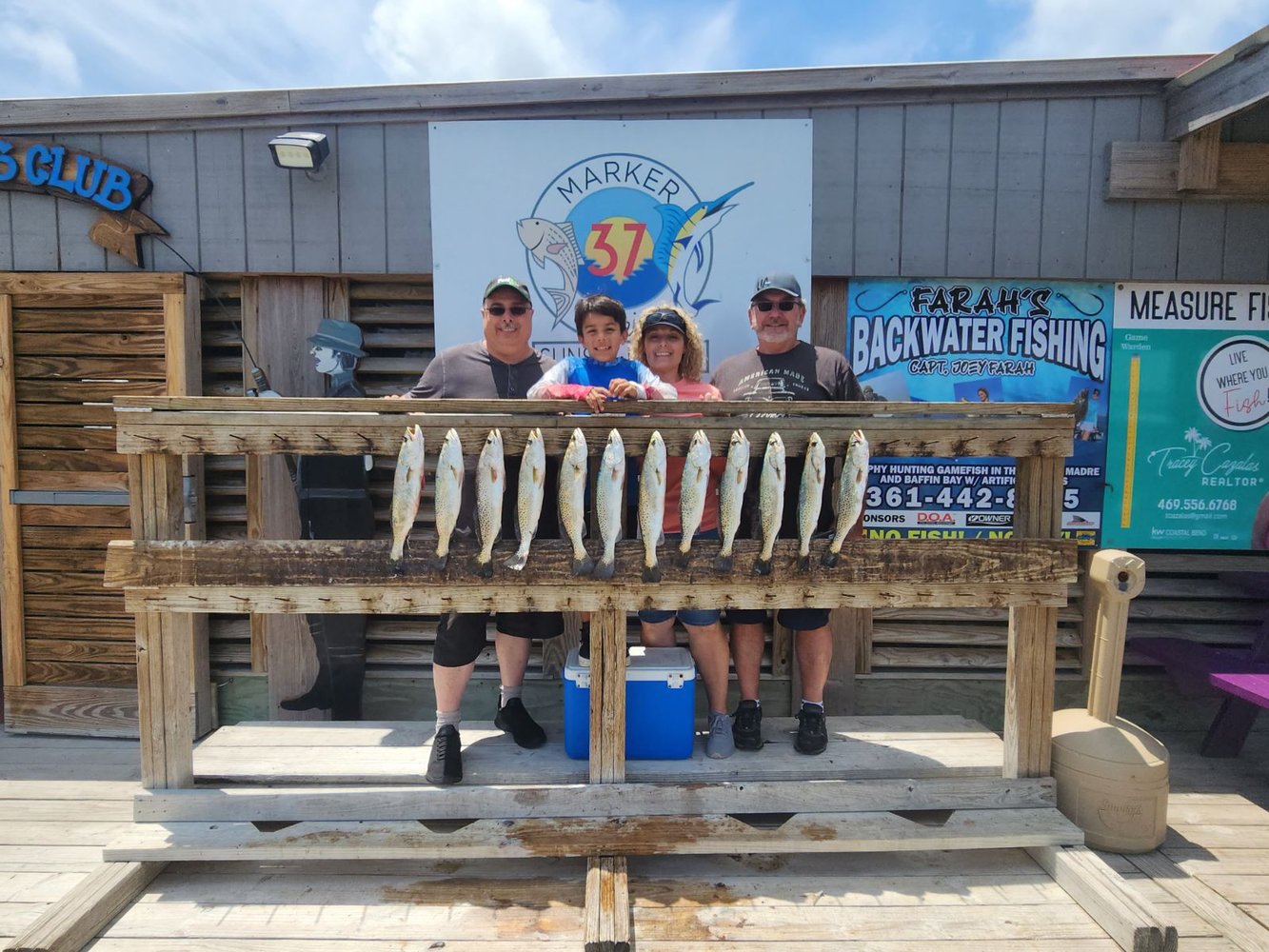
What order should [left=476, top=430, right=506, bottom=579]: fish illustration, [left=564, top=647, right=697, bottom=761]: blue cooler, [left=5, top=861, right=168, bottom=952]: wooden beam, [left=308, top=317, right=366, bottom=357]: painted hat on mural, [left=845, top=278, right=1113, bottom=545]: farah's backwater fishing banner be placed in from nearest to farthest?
[left=5, top=861, right=168, bottom=952]: wooden beam < [left=476, top=430, right=506, bottom=579]: fish illustration < [left=564, top=647, right=697, bottom=761]: blue cooler < [left=308, top=317, right=366, bottom=357]: painted hat on mural < [left=845, top=278, right=1113, bottom=545]: farah's backwater fishing banner

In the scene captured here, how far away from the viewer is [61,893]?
2.77 metres

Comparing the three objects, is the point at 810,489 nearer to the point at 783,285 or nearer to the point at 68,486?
the point at 783,285

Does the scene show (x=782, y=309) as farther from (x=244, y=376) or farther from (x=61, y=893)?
(x=61, y=893)

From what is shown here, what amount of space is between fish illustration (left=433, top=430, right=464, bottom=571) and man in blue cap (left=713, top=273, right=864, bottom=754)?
1.22 meters

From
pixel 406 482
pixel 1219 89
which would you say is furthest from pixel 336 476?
pixel 1219 89

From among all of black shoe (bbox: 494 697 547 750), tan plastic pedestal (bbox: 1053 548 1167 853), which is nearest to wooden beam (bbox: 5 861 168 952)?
black shoe (bbox: 494 697 547 750)

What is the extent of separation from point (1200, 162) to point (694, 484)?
131 inches

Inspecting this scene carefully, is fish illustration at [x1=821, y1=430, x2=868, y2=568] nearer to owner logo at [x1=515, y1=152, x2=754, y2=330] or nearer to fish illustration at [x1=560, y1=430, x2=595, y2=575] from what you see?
fish illustration at [x1=560, y1=430, x2=595, y2=575]

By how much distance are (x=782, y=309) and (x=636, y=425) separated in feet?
3.31

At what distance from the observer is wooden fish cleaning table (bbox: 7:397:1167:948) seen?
272cm

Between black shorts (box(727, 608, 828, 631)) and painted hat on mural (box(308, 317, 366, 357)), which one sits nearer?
black shorts (box(727, 608, 828, 631))

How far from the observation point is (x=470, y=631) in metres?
3.16

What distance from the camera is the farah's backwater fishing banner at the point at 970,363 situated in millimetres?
3994

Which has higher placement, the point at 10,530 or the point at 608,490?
the point at 608,490
